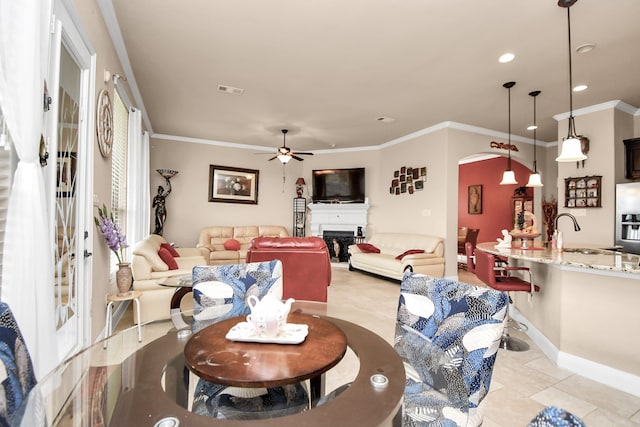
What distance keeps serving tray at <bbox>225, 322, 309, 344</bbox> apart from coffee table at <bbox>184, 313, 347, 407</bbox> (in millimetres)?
14

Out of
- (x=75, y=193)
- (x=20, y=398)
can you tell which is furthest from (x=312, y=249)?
(x=20, y=398)

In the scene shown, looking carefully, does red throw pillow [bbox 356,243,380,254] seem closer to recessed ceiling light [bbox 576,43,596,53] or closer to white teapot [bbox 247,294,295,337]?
recessed ceiling light [bbox 576,43,596,53]

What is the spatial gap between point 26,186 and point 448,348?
191cm

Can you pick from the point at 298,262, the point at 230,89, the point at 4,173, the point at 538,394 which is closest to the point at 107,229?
the point at 4,173

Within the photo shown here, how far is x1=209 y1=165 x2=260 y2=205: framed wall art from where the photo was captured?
6977 mm

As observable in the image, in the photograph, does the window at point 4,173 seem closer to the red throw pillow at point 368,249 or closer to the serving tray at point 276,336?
the serving tray at point 276,336

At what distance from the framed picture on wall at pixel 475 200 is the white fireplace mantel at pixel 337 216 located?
11.1 feet

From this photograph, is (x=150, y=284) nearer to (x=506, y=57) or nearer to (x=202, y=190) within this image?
(x=202, y=190)

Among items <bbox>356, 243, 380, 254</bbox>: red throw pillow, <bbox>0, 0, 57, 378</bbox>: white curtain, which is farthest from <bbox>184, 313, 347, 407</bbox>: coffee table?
<bbox>356, 243, 380, 254</bbox>: red throw pillow

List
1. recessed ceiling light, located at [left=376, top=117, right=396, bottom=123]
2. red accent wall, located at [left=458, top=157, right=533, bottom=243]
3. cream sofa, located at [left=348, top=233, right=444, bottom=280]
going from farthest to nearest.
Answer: red accent wall, located at [left=458, top=157, right=533, bottom=243] < recessed ceiling light, located at [left=376, top=117, right=396, bottom=123] < cream sofa, located at [left=348, top=233, right=444, bottom=280]

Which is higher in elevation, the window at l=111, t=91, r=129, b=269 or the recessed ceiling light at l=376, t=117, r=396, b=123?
the recessed ceiling light at l=376, t=117, r=396, b=123

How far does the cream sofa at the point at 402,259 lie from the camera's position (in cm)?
518

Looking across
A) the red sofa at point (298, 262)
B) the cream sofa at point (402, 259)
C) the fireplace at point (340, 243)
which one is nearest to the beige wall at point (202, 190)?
the fireplace at point (340, 243)

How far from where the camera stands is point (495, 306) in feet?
3.63
